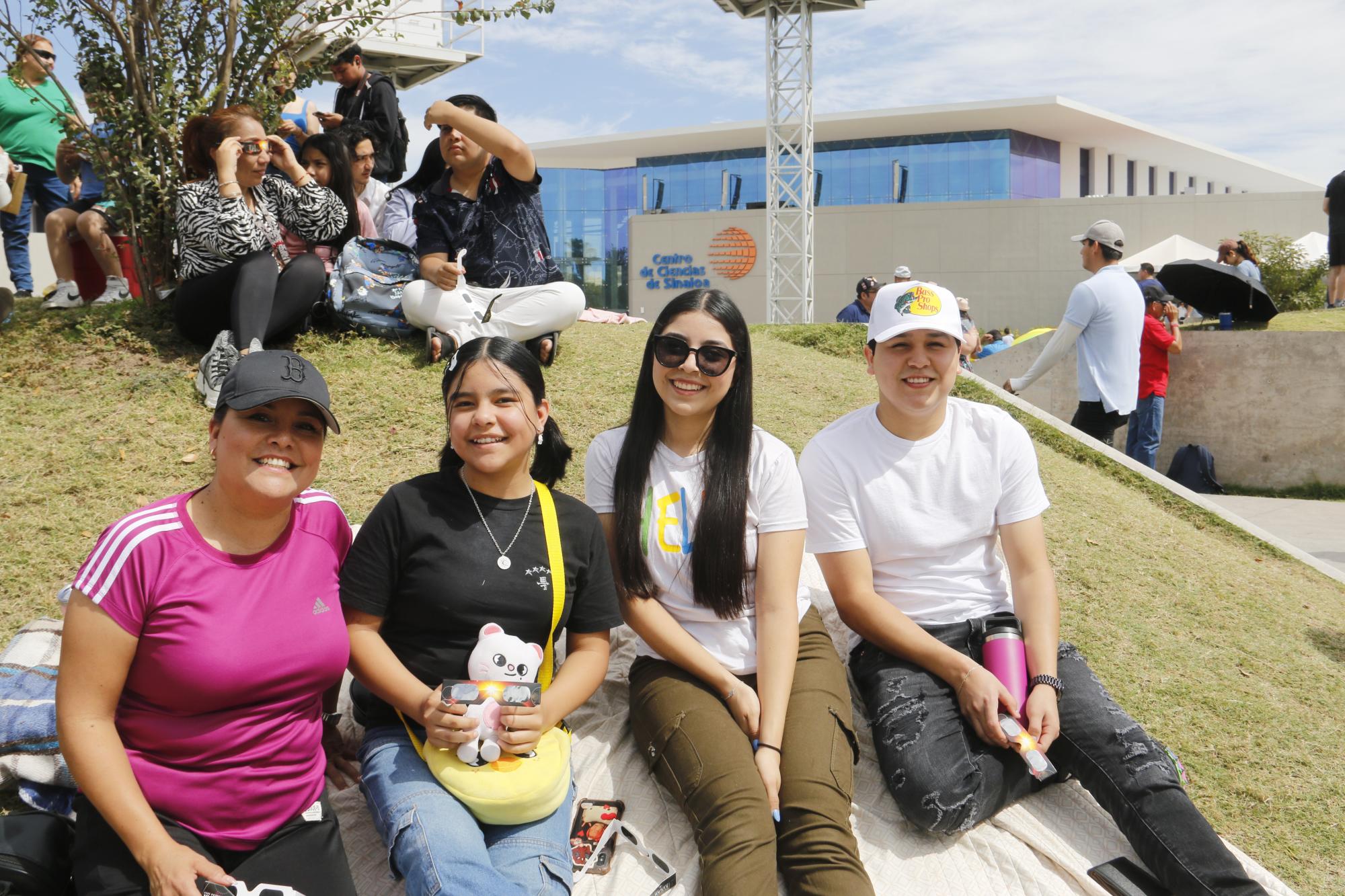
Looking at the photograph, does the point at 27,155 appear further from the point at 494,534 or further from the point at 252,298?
the point at 494,534

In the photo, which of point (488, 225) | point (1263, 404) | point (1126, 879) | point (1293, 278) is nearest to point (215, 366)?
point (488, 225)

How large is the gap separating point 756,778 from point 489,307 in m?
3.79

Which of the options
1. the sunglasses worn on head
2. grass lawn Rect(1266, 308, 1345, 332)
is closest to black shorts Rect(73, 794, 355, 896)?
the sunglasses worn on head

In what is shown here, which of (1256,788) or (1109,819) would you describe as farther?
(1256,788)

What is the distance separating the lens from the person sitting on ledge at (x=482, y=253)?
5535 mm

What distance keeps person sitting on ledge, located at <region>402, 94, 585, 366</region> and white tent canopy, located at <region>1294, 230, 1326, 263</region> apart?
17.7m

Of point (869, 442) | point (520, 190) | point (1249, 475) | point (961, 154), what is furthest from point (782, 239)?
point (869, 442)

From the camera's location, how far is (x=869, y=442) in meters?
3.33

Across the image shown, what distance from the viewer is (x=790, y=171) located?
90.8 feet

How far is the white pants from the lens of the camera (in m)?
5.80

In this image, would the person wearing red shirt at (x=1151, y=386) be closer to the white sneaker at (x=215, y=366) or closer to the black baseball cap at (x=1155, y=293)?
the black baseball cap at (x=1155, y=293)

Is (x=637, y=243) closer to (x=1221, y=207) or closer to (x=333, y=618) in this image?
(x=1221, y=207)

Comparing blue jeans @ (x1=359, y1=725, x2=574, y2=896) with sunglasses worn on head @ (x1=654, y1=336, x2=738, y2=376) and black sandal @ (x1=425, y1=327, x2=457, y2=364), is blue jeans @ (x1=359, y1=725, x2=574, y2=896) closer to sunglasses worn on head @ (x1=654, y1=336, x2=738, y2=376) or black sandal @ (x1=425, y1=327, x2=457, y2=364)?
sunglasses worn on head @ (x1=654, y1=336, x2=738, y2=376)

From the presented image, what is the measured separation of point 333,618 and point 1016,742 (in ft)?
6.38
